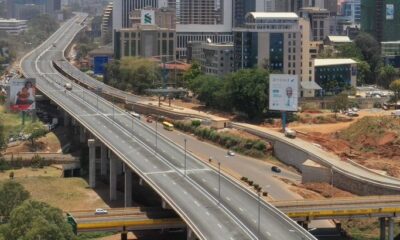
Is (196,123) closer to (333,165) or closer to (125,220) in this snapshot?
(333,165)

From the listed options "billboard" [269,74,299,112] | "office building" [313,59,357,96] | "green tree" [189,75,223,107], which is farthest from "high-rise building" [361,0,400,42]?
"billboard" [269,74,299,112]

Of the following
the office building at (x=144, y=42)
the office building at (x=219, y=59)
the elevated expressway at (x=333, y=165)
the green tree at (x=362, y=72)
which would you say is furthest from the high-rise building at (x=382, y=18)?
the elevated expressway at (x=333, y=165)

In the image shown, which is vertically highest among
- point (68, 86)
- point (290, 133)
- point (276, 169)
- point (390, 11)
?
point (390, 11)

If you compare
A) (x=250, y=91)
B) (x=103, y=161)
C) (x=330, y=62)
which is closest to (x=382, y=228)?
(x=103, y=161)

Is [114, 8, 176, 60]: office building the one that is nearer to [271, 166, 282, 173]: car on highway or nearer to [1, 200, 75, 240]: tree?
[271, 166, 282, 173]: car on highway

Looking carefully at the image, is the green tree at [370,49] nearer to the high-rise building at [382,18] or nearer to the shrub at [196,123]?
the high-rise building at [382,18]

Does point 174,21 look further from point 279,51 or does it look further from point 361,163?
point 361,163

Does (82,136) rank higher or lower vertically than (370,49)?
lower

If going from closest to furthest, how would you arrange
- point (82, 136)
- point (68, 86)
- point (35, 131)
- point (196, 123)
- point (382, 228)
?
1. point (382, 228)
2. point (82, 136)
3. point (35, 131)
4. point (196, 123)
5. point (68, 86)
